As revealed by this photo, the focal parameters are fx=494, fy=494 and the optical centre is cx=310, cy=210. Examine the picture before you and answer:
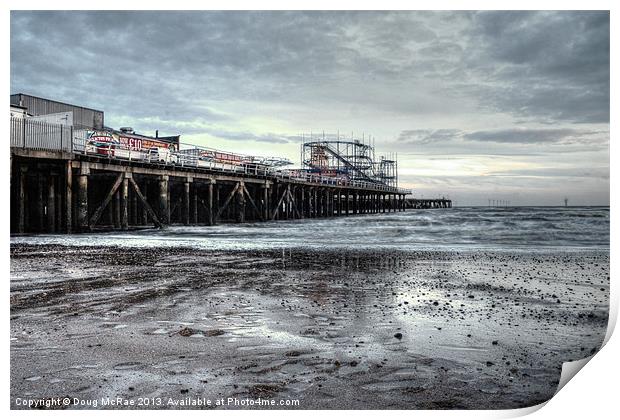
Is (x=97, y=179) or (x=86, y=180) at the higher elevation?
(x=97, y=179)

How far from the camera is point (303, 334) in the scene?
10.5ft

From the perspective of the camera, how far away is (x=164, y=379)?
8.13ft

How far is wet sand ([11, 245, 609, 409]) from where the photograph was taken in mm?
2434

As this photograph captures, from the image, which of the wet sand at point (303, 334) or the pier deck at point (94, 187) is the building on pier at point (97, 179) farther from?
the wet sand at point (303, 334)

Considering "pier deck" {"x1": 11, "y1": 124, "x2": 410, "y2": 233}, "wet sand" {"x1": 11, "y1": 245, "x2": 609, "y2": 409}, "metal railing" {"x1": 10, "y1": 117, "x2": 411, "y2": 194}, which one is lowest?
"wet sand" {"x1": 11, "y1": 245, "x2": 609, "y2": 409}

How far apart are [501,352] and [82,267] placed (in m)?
5.02

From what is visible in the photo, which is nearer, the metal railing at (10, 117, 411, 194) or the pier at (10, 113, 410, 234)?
the metal railing at (10, 117, 411, 194)

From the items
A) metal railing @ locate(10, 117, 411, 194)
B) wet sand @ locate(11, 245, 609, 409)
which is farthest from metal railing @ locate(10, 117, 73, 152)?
wet sand @ locate(11, 245, 609, 409)

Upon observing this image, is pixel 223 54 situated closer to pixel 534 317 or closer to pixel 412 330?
pixel 412 330

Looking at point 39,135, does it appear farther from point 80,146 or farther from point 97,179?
point 97,179

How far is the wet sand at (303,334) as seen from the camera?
2.43 meters

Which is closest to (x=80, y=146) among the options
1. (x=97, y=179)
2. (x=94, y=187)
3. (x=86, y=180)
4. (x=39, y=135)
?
(x=86, y=180)

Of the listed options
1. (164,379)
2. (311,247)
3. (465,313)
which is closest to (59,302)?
(164,379)

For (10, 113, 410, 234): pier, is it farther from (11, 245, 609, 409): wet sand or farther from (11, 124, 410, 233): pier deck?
(11, 245, 609, 409): wet sand
